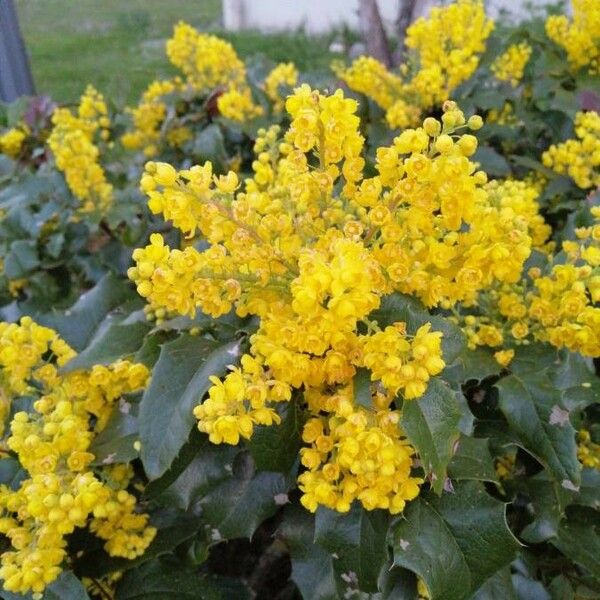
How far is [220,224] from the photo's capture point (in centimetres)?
134

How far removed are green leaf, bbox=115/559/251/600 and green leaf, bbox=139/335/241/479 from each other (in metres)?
0.49

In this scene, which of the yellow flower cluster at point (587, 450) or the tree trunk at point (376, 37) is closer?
the yellow flower cluster at point (587, 450)

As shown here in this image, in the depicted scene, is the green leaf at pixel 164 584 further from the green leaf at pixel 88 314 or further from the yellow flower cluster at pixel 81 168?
the yellow flower cluster at pixel 81 168

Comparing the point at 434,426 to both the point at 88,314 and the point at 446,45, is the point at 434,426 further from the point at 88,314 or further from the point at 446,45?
the point at 446,45

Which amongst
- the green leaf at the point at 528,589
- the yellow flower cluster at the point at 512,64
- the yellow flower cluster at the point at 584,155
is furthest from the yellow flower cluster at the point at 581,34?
the green leaf at the point at 528,589

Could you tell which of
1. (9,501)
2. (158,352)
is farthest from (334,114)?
(9,501)

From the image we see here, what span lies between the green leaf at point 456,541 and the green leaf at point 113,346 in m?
0.72

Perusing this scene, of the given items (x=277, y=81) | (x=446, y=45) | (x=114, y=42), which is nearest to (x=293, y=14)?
(x=114, y=42)

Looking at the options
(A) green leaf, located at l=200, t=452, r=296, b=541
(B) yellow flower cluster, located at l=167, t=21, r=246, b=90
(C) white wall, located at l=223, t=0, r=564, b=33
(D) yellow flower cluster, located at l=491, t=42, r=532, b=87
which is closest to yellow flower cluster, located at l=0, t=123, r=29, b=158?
(B) yellow flower cluster, located at l=167, t=21, r=246, b=90

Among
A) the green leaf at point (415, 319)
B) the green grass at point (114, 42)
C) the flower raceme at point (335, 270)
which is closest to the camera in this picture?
the flower raceme at point (335, 270)

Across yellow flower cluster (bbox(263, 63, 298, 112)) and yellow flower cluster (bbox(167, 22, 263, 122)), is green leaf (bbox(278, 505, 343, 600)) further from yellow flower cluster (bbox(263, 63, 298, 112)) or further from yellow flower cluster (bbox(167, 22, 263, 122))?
yellow flower cluster (bbox(167, 22, 263, 122))

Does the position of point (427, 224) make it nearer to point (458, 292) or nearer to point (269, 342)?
point (458, 292)

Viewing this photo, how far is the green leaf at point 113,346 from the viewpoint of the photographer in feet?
5.54

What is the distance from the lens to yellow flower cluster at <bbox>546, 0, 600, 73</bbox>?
2.71 metres
